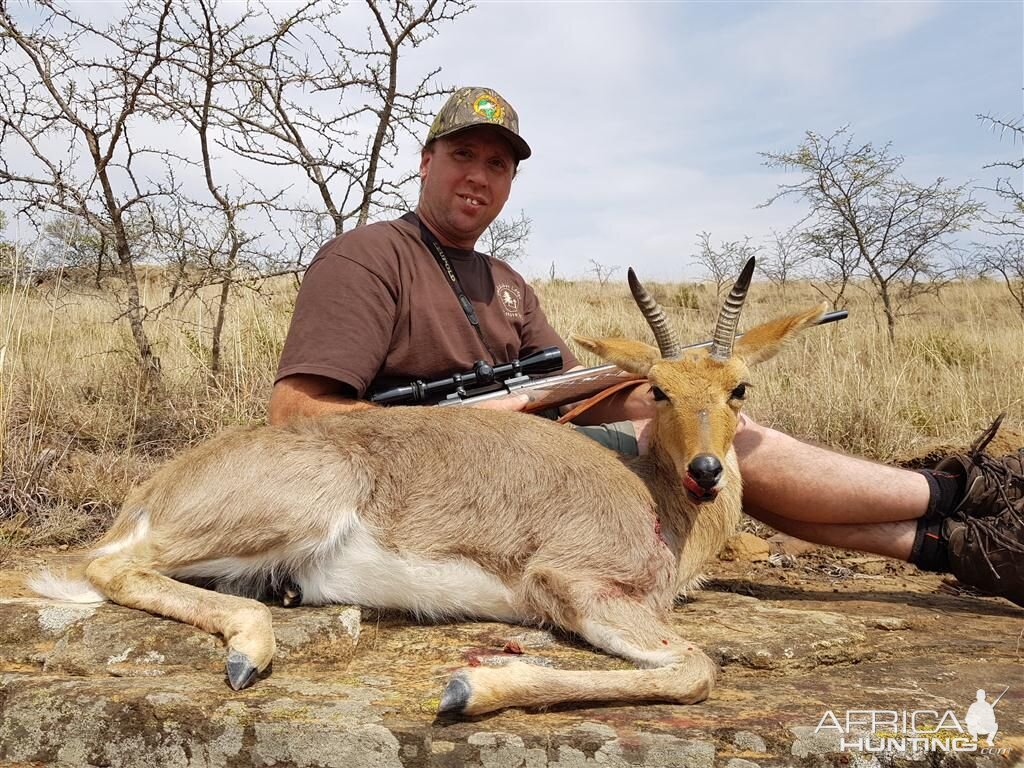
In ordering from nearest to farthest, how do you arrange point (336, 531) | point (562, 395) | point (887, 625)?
point (336, 531)
point (887, 625)
point (562, 395)

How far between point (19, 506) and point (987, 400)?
929 cm

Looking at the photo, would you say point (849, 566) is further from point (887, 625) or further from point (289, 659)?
point (289, 659)

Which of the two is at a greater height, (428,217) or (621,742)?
(428,217)

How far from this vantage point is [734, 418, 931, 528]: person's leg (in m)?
4.36

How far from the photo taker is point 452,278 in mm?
4996

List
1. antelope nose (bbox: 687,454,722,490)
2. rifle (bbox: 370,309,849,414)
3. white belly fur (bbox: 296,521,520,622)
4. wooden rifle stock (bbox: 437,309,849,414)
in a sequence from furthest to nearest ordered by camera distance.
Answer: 1. wooden rifle stock (bbox: 437,309,849,414)
2. rifle (bbox: 370,309,849,414)
3. antelope nose (bbox: 687,454,722,490)
4. white belly fur (bbox: 296,521,520,622)

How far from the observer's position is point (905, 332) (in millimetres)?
13578

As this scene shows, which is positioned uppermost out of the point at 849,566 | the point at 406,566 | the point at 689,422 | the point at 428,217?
the point at 428,217

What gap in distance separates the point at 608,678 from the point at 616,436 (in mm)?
2036

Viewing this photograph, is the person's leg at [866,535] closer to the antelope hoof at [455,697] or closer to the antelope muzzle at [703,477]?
the antelope muzzle at [703,477]

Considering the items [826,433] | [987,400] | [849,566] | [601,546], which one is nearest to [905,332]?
[987,400]

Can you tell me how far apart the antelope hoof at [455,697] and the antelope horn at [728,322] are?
2410 millimetres

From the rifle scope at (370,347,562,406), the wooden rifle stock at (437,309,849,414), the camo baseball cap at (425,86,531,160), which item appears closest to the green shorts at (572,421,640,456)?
the wooden rifle stock at (437,309,849,414)

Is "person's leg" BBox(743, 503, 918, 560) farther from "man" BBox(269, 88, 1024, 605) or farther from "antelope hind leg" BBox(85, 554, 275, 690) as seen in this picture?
"antelope hind leg" BBox(85, 554, 275, 690)
